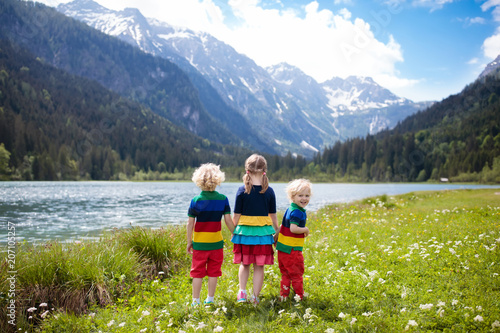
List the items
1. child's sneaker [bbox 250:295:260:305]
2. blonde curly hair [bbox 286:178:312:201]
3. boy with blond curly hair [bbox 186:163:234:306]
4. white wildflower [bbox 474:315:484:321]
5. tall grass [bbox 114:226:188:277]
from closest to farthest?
white wildflower [bbox 474:315:484:321] → child's sneaker [bbox 250:295:260:305] → boy with blond curly hair [bbox 186:163:234:306] → blonde curly hair [bbox 286:178:312:201] → tall grass [bbox 114:226:188:277]

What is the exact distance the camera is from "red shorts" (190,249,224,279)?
6.00 meters

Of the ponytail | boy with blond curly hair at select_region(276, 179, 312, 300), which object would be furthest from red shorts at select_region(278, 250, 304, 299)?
the ponytail

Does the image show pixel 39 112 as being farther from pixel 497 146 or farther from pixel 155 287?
pixel 497 146

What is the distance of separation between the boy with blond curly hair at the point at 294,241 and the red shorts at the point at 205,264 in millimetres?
1298

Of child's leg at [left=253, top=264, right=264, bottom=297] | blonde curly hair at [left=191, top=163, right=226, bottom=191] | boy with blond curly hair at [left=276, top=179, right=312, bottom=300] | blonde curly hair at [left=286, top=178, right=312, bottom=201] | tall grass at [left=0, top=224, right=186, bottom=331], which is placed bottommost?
tall grass at [left=0, top=224, right=186, bottom=331]

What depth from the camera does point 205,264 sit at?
614cm

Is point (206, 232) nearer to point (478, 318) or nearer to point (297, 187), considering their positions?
point (297, 187)

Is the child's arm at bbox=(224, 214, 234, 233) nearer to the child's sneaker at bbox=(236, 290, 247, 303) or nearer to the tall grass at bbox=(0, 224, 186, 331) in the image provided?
the child's sneaker at bbox=(236, 290, 247, 303)

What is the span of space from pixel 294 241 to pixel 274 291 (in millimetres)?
1444

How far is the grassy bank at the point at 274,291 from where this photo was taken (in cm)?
483

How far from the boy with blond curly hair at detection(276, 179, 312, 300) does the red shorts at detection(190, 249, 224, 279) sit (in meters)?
1.30

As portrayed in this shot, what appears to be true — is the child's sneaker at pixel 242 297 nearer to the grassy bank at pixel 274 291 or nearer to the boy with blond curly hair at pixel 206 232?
the grassy bank at pixel 274 291

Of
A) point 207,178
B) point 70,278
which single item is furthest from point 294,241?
point 70,278

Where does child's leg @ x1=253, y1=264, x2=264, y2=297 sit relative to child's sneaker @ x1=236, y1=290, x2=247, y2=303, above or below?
above
